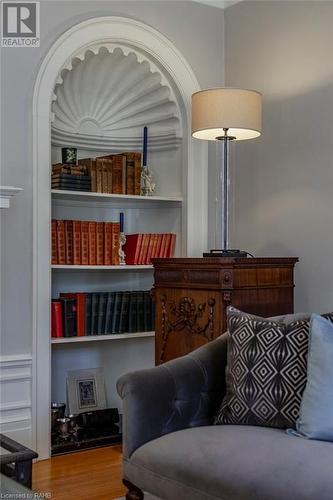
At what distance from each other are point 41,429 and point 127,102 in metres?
2.07

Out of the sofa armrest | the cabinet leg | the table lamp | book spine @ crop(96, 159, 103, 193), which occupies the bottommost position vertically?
the cabinet leg

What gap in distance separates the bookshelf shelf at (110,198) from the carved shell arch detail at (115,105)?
0.37 meters

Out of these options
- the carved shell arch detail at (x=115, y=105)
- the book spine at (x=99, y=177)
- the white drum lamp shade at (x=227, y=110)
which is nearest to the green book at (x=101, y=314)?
the book spine at (x=99, y=177)

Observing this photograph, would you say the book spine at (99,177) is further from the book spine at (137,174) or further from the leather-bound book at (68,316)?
the leather-bound book at (68,316)

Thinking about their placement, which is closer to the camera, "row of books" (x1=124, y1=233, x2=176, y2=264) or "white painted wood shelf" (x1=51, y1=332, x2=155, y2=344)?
"white painted wood shelf" (x1=51, y1=332, x2=155, y2=344)

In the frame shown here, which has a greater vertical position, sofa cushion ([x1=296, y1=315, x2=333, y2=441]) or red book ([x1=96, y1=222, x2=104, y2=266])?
red book ([x1=96, y1=222, x2=104, y2=266])

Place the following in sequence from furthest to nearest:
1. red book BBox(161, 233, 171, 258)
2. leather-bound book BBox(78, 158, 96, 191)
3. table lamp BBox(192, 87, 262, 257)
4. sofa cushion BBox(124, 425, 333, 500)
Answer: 1. red book BBox(161, 233, 171, 258)
2. leather-bound book BBox(78, 158, 96, 191)
3. table lamp BBox(192, 87, 262, 257)
4. sofa cushion BBox(124, 425, 333, 500)

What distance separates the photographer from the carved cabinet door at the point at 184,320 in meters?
3.16

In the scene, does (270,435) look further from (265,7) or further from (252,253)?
(265,7)

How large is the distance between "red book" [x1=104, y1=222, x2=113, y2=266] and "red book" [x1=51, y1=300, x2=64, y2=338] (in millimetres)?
388

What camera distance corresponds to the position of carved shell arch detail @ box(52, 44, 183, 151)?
3.91 metres

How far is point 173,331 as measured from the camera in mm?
3398

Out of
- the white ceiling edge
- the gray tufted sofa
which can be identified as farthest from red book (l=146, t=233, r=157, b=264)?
the white ceiling edge

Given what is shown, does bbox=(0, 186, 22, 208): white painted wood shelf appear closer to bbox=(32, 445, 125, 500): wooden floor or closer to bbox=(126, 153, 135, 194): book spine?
bbox=(126, 153, 135, 194): book spine
